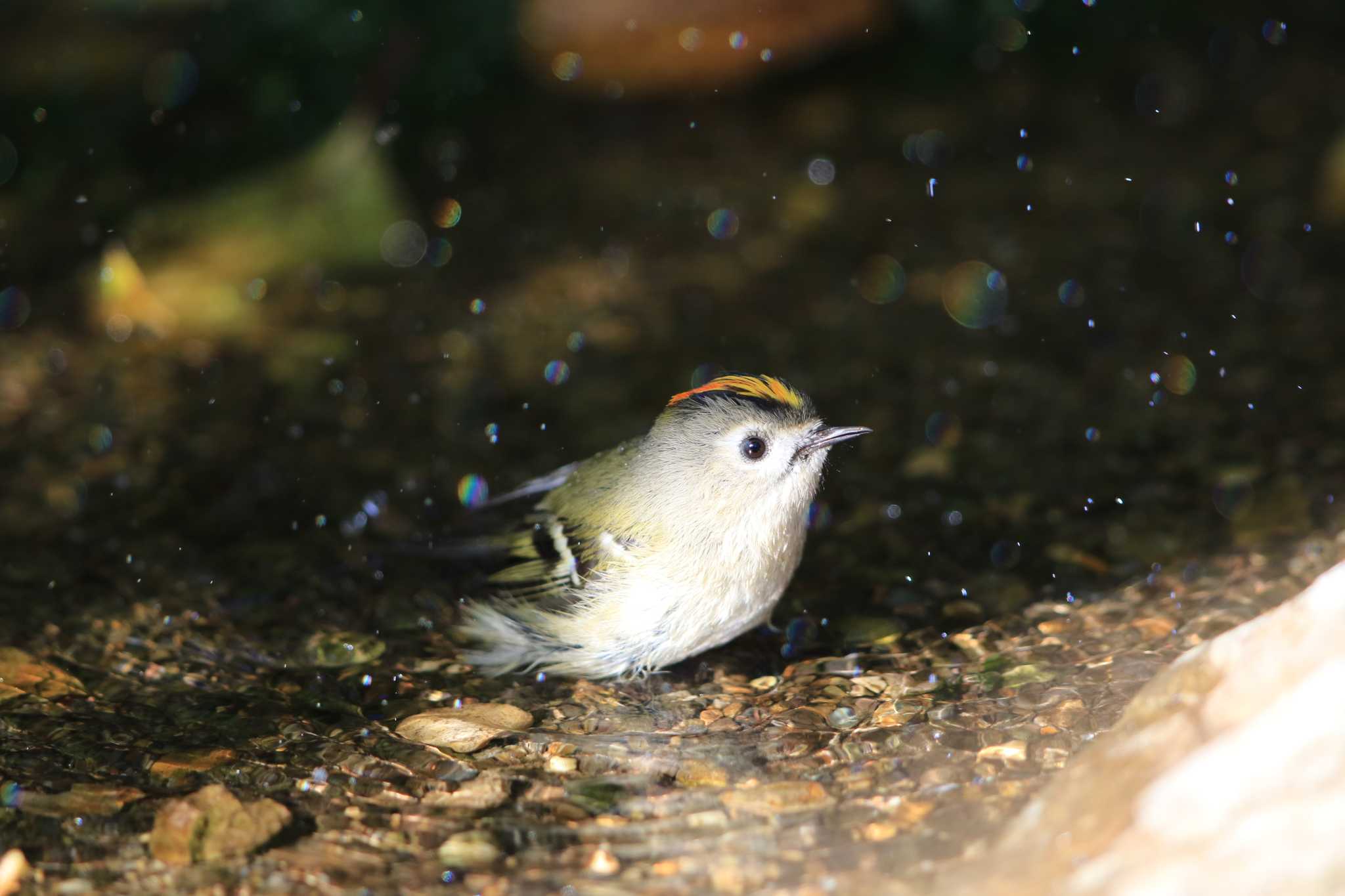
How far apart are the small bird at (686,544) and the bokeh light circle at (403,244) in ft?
8.63

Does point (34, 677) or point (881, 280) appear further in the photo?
point (881, 280)

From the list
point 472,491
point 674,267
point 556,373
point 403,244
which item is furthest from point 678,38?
point 472,491

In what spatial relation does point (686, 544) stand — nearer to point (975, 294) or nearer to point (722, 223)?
point (975, 294)

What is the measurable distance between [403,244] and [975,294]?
2.43m

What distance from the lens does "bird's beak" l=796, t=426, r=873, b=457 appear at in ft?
9.55

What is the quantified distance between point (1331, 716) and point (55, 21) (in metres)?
7.24

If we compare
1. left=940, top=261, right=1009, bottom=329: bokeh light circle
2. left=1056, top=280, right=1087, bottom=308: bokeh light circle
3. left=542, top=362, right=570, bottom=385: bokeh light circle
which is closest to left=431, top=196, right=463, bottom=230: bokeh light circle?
left=542, top=362, right=570, bottom=385: bokeh light circle

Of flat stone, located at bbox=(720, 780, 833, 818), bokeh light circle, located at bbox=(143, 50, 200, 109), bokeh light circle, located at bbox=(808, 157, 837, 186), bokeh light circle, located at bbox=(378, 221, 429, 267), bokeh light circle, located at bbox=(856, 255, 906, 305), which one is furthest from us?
bokeh light circle, located at bbox=(808, 157, 837, 186)

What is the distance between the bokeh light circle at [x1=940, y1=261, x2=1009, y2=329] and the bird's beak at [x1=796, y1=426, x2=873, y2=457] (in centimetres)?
205

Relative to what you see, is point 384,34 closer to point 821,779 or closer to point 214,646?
point 214,646

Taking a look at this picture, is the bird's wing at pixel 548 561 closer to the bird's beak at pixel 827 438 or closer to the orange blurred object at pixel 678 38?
the bird's beak at pixel 827 438

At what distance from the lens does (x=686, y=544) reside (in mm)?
2906

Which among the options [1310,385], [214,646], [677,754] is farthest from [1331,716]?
[1310,385]

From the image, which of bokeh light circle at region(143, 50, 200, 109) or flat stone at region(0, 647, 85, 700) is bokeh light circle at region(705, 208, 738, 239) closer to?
bokeh light circle at region(143, 50, 200, 109)
